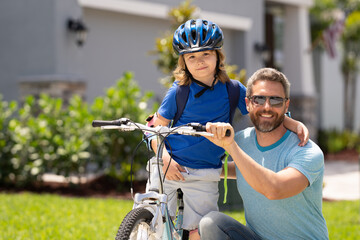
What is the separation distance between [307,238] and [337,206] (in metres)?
5.01

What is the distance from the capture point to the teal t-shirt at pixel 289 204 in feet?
9.40

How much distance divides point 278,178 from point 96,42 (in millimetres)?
9075

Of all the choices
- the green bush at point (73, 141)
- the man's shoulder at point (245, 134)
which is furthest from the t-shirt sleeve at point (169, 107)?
the green bush at point (73, 141)

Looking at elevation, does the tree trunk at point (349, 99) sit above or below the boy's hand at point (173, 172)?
below

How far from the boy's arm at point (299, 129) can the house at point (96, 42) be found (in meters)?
6.73

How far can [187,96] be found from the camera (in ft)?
11.0

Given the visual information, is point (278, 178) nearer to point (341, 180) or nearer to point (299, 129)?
point (299, 129)

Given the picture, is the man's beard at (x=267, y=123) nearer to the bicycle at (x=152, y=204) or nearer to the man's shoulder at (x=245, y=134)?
the man's shoulder at (x=245, y=134)

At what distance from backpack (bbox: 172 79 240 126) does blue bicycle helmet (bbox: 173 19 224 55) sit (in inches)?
9.9

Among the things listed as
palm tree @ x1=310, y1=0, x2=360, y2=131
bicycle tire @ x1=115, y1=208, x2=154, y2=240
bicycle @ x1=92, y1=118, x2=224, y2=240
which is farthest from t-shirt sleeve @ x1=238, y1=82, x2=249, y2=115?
palm tree @ x1=310, y1=0, x2=360, y2=131

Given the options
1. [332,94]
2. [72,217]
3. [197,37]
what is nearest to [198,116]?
[197,37]

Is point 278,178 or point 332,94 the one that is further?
point 332,94

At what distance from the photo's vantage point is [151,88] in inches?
479

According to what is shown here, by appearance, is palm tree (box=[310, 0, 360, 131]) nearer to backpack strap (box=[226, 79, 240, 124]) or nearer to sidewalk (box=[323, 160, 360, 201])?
sidewalk (box=[323, 160, 360, 201])
